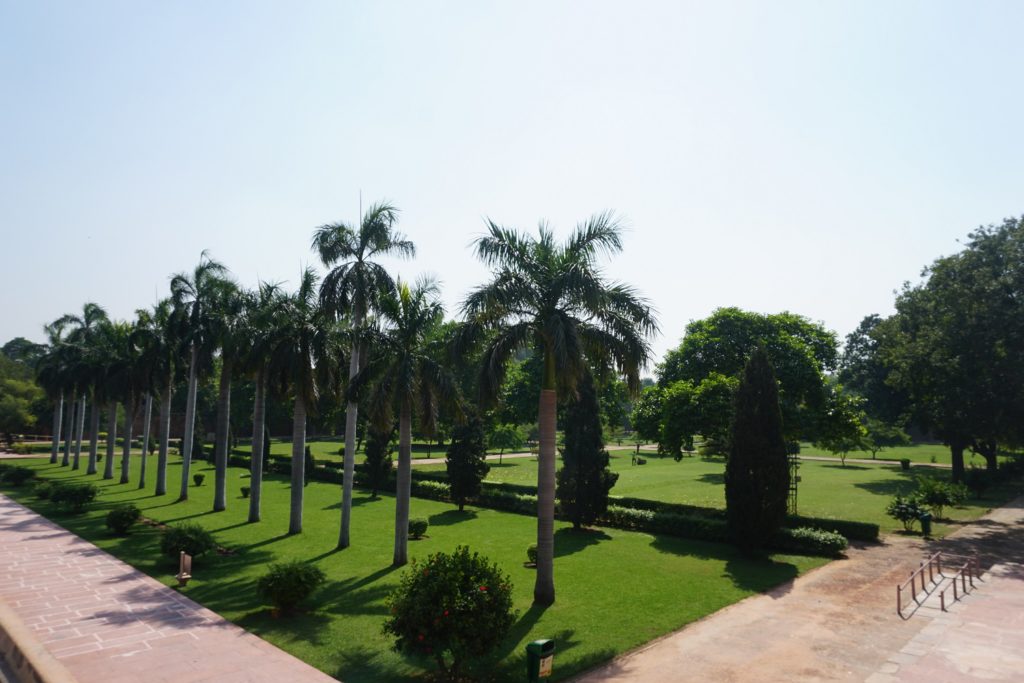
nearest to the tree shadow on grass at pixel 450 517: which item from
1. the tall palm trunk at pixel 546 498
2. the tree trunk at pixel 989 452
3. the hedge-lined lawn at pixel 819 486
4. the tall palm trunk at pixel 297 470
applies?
the tall palm trunk at pixel 297 470

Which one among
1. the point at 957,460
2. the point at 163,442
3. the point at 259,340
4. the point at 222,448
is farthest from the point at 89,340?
the point at 957,460

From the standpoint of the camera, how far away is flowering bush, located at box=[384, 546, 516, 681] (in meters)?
11.9

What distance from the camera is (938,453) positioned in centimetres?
8075

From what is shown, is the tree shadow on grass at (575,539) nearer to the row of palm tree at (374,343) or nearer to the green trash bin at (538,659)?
the row of palm tree at (374,343)

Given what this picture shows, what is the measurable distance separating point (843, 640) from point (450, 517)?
71.0ft

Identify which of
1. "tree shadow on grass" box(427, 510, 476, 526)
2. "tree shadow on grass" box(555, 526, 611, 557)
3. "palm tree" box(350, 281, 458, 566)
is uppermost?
"palm tree" box(350, 281, 458, 566)

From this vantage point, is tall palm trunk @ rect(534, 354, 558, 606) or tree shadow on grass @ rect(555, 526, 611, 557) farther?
tree shadow on grass @ rect(555, 526, 611, 557)

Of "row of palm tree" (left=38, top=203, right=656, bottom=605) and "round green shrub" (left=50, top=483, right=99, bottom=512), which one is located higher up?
"row of palm tree" (left=38, top=203, right=656, bottom=605)

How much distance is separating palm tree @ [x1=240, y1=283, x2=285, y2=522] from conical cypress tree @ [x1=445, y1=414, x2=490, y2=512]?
10173mm

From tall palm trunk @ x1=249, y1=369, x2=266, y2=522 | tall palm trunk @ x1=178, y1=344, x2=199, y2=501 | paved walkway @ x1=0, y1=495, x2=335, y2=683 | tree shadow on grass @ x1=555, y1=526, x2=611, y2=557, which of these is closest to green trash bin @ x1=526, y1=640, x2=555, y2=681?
paved walkway @ x1=0, y1=495, x2=335, y2=683

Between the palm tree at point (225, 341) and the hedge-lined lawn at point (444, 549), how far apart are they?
2187 millimetres

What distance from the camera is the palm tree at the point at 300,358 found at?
88.6 ft

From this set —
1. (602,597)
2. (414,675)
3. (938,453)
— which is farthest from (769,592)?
(938,453)

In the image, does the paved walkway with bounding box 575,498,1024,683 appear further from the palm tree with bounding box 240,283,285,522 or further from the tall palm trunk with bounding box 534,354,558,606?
the palm tree with bounding box 240,283,285,522
